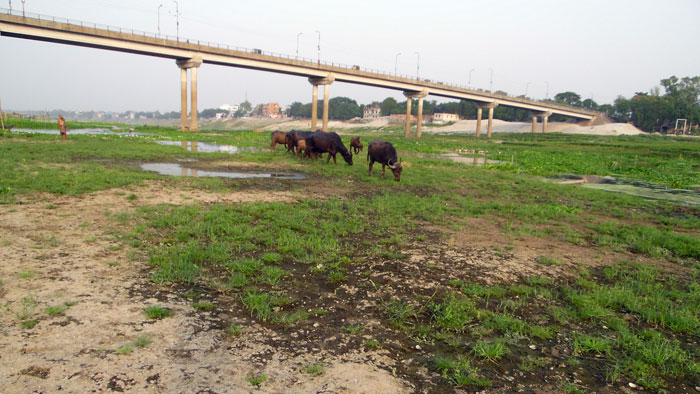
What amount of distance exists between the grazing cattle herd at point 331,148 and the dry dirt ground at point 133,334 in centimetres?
938

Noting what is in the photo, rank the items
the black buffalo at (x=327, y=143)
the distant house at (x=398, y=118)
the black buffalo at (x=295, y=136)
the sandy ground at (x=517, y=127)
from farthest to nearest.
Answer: the distant house at (x=398, y=118), the sandy ground at (x=517, y=127), the black buffalo at (x=295, y=136), the black buffalo at (x=327, y=143)

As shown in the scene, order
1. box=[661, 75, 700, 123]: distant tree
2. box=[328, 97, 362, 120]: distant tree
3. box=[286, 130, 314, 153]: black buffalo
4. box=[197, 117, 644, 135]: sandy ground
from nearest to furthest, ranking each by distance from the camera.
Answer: box=[286, 130, 314, 153]: black buffalo < box=[197, 117, 644, 135]: sandy ground < box=[661, 75, 700, 123]: distant tree < box=[328, 97, 362, 120]: distant tree

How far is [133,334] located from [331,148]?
16.6 meters

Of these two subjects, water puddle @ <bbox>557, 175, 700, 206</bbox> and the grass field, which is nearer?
the grass field

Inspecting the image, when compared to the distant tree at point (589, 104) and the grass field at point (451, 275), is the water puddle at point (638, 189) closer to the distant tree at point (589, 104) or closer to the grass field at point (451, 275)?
the grass field at point (451, 275)

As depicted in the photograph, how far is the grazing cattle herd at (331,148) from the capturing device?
16375 millimetres

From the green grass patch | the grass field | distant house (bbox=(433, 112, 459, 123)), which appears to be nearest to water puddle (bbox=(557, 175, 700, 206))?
A: the grass field

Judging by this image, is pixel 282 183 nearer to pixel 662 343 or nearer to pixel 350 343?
pixel 350 343

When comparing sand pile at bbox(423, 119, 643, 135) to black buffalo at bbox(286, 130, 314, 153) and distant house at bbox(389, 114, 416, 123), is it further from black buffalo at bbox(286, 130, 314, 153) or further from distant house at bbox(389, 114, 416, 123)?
black buffalo at bbox(286, 130, 314, 153)

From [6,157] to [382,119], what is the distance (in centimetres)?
13189

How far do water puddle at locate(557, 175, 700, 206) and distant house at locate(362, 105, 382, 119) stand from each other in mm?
143072

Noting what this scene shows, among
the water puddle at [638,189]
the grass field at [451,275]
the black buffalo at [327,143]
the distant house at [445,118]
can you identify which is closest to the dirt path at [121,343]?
the grass field at [451,275]

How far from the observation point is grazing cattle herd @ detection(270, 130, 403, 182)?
53.7 feet

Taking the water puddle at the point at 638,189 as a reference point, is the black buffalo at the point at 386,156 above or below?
above
